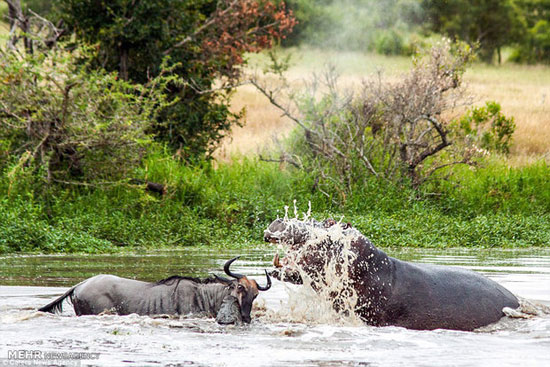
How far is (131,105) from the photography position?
14586 mm

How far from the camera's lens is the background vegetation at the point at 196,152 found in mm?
13055

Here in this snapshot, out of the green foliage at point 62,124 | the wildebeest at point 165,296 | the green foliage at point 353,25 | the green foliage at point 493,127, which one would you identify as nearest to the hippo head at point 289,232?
the wildebeest at point 165,296

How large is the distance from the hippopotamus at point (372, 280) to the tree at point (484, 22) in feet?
145

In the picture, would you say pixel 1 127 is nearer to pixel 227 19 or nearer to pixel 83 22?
pixel 83 22

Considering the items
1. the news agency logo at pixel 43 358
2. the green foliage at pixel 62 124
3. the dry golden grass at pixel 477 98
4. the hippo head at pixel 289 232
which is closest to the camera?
the news agency logo at pixel 43 358

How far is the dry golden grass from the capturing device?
2284cm

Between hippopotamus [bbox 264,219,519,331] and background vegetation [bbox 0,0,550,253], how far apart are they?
564 cm

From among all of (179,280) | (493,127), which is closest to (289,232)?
(179,280)

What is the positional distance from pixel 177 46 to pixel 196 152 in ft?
6.94

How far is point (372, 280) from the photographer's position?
682 cm

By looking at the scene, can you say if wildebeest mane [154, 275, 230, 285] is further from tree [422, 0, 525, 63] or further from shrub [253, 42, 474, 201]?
tree [422, 0, 525, 63]

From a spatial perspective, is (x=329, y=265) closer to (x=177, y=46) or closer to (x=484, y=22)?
(x=177, y=46)

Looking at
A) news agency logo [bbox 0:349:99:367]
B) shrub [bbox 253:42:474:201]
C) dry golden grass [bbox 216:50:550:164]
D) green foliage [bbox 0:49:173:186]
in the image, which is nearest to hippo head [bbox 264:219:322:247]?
news agency logo [bbox 0:349:99:367]

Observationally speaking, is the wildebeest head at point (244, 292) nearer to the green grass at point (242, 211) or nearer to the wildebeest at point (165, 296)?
the wildebeest at point (165, 296)
